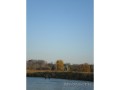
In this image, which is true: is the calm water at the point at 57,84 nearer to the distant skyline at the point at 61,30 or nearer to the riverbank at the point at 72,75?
the riverbank at the point at 72,75

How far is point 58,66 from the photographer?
8.04 ft

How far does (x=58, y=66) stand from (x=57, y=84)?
0.18m

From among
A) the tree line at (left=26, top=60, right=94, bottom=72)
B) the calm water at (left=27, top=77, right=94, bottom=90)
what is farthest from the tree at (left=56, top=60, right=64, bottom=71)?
the calm water at (left=27, top=77, right=94, bottom=90)

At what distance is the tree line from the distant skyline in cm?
4

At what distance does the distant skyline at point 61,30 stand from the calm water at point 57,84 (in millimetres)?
206

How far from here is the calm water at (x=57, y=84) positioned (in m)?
2.44

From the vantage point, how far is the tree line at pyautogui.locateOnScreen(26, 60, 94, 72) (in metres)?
2.44

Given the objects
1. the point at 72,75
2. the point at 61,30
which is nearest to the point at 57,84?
the point at 72,75

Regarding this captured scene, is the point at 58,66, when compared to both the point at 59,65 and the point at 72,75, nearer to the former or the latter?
the point at 59,65
